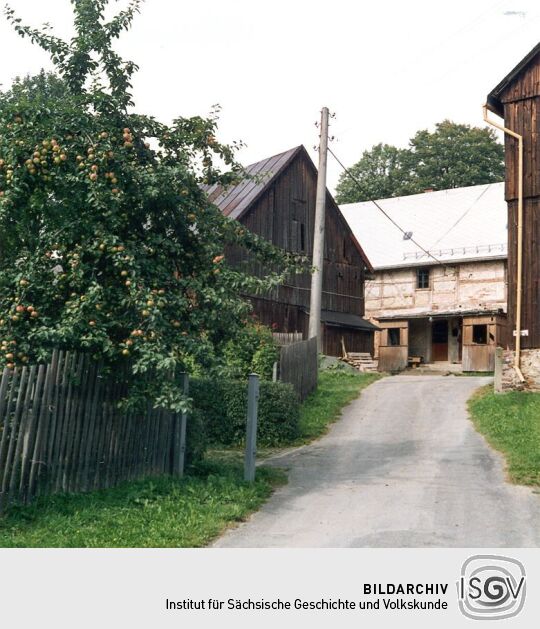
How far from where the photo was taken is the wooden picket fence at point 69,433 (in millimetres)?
9227

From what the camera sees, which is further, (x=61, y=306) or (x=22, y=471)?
(x=61, y=306)

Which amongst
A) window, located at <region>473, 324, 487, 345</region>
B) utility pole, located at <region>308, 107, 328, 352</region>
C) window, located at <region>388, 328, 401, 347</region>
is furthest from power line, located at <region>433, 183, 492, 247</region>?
utility pole, located at <region>308, 107, 328, 352</region>

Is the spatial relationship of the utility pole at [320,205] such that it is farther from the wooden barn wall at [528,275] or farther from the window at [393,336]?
the window at [393,336]

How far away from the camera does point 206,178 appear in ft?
39.7

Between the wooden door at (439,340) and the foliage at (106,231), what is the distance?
A: 28960mm

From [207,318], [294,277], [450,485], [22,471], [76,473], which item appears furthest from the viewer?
[294,277]

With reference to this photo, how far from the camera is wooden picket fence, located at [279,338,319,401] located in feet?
62.1

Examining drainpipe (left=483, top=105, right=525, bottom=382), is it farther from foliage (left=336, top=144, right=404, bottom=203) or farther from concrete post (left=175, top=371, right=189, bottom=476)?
foliage (left=336, top=144, right=404, bottom=203)

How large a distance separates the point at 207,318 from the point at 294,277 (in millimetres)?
20771

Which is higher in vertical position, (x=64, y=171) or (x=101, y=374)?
(x=64, y=171)

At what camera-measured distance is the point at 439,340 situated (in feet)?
131
